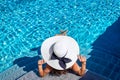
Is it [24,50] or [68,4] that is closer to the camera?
[24,50]

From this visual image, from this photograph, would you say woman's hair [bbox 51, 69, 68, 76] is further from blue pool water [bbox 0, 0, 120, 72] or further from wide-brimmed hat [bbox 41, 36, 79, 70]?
blue pool water [bbox 0, 0, 120, 72]

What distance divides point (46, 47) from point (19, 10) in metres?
6.24

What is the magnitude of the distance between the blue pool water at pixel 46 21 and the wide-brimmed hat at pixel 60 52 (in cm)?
280

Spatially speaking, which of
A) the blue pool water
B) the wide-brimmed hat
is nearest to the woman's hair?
the wide-brimmed hat

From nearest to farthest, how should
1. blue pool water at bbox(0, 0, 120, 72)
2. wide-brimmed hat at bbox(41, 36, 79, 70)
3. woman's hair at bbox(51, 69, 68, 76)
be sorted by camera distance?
wide-brimmed hat at bbox(41, 36, 79, 70) → woman's hair at bbox(51, 69, 68, 76) → blue pool water at bbox(0, 0, 120, 72)

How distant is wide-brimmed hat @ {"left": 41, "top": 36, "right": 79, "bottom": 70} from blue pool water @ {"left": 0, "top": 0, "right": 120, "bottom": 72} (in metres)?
2.80

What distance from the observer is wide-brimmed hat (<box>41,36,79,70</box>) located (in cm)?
501

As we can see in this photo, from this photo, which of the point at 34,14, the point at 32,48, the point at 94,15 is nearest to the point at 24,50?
the point at 32,48

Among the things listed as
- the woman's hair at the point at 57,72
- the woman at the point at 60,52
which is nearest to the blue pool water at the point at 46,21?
the woman's hair at the point at 57,72

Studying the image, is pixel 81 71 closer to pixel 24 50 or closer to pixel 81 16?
pixel 24 50

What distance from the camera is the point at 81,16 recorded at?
10.4 metres

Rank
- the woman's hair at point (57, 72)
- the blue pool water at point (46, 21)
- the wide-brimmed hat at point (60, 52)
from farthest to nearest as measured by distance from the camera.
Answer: the blue pool water at point (46, 21) → the woman's hair at point (57, 72) → the wide-brimmed hat at point (60, 52)

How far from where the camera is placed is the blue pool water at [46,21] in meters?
8.63

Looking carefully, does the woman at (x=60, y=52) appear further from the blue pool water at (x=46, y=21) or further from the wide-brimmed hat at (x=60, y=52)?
the blue pool water at (x=46, y=21)
